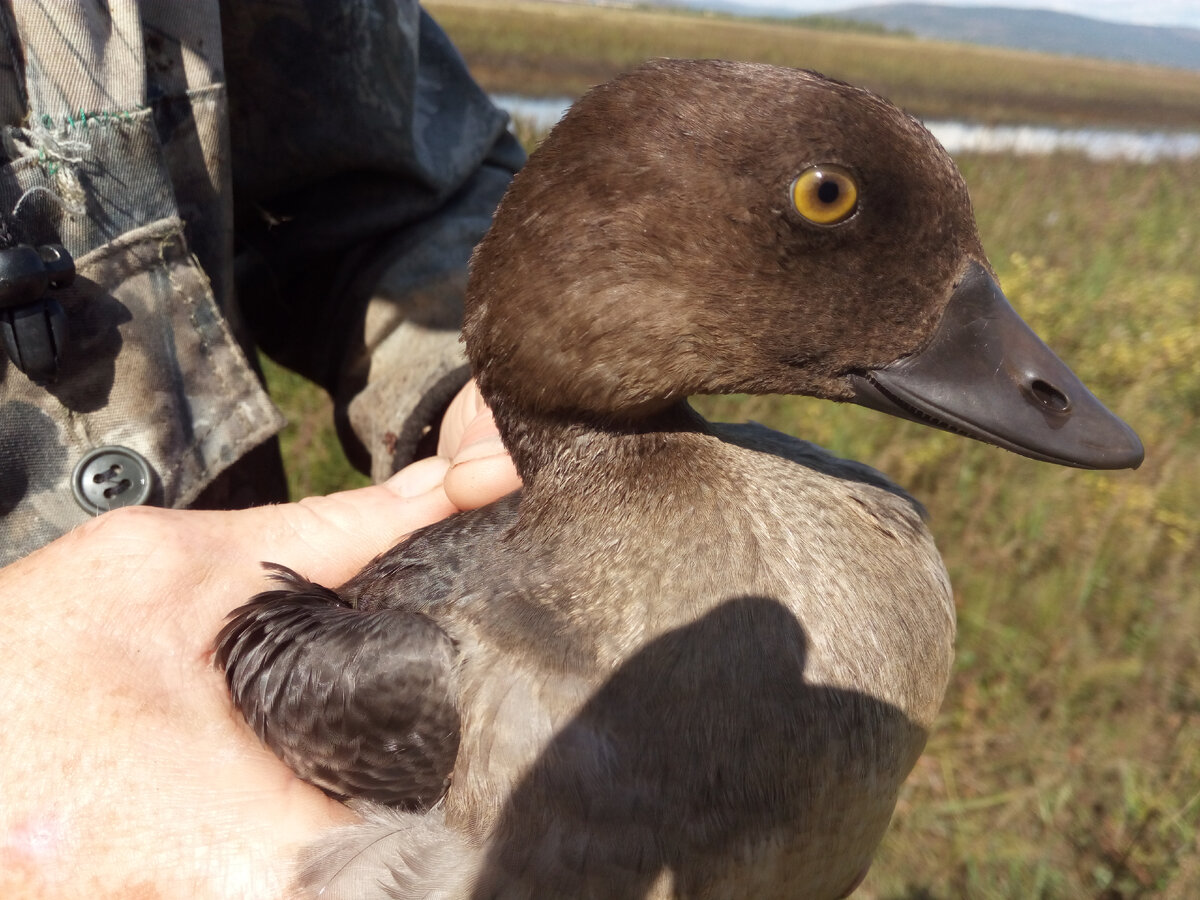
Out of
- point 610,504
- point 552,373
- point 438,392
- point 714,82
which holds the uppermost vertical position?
point 714,82

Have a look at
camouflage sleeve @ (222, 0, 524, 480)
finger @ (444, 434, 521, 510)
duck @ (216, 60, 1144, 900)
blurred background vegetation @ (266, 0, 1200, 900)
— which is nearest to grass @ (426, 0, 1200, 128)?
blurred background vegetation @ (266, 0, 1200, 900)

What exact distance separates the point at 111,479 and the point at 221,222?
75 cm

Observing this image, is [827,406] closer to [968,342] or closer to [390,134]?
[390,134]

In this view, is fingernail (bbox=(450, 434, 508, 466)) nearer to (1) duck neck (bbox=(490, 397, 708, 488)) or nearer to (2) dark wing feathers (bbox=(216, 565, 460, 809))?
(1) duck neck (bbox=(490, 397, 708, 488))

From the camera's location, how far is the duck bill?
1.51 meters

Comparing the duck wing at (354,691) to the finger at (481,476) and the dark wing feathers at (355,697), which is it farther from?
the finger at (481,476)

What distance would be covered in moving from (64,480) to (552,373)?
1.16 m

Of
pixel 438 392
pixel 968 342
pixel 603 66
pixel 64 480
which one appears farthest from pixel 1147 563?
pixel 603 66

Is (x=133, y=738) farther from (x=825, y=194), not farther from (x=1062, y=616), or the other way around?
(x=1062, y=616)

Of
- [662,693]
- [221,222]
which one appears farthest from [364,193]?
[662,693]

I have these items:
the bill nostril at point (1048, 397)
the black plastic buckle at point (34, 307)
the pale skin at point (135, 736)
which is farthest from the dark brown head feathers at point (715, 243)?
the black plastic buckle at point (34, 307)

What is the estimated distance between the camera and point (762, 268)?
4.84 feet

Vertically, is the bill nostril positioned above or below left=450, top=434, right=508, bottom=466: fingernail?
above

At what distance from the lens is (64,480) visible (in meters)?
1.94
